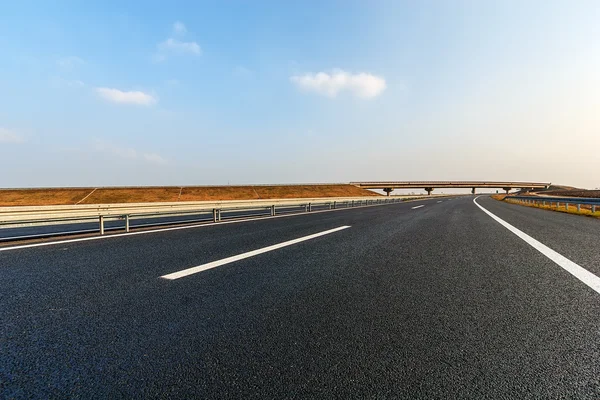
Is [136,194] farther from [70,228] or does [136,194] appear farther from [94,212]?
[94,212]

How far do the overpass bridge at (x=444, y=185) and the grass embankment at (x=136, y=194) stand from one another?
28.5 metres

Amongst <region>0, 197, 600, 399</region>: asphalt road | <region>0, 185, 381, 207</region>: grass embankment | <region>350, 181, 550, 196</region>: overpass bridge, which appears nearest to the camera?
<region>0, 197, 600, 399</region>: asphalt road

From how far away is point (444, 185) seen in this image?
335 feet

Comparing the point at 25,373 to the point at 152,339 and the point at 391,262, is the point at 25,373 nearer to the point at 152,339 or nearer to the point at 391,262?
the point at 152,339

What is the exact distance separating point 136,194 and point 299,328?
4706 cm

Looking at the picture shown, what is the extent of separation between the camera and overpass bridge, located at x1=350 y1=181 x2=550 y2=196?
87.6 meters

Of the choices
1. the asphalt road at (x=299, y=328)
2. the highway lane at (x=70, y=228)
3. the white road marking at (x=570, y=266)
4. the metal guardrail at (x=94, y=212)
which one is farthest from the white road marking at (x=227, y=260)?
the highway lane at (x=70, y=228)

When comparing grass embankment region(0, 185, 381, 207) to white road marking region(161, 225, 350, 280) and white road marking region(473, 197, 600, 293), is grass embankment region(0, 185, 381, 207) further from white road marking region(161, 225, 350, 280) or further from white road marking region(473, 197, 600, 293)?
white road marking region(473, 197, 600, 293)

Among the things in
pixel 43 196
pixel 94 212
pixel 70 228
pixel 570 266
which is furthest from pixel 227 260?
pixel 43 196

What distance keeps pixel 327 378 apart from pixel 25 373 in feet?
6.01

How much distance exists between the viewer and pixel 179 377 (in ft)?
6.06

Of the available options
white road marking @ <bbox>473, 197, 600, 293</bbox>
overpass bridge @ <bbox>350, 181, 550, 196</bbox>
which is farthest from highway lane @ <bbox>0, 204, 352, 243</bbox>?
overpass bridge @ <bbox>350, 181, 550, 196</bbox>

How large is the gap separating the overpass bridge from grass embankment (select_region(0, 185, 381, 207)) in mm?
28506

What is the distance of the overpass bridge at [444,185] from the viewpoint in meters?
87.6
